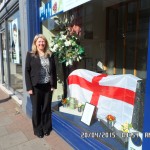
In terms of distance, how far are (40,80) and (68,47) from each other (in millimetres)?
884

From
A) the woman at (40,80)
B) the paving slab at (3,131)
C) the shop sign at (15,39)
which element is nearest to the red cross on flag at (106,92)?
the woman at (40,80)

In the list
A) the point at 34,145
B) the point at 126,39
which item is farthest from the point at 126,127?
the point at 126,39

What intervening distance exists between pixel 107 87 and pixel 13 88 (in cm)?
478

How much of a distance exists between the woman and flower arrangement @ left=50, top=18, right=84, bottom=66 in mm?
392

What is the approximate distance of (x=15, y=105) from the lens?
6316 mm

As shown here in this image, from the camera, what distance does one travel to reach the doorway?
175 inches

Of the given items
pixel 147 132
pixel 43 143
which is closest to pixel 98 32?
pixel 43 143

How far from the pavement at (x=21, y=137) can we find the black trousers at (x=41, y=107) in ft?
0.63

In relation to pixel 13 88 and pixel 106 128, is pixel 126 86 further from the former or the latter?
pixel 13 88

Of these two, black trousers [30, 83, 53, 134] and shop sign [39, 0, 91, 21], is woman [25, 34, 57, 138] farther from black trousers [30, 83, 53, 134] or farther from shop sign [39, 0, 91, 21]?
shop sign [39, 0, 91, 21]

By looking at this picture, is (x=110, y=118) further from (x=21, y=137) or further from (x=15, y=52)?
(x=15, y=52)

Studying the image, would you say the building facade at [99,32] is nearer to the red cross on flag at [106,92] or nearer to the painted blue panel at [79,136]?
the painted blue panel at [79,136]

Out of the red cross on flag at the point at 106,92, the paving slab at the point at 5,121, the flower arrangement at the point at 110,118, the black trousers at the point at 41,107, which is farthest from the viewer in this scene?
the paving slab at the point at 5,121

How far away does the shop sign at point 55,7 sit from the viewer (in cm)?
350
